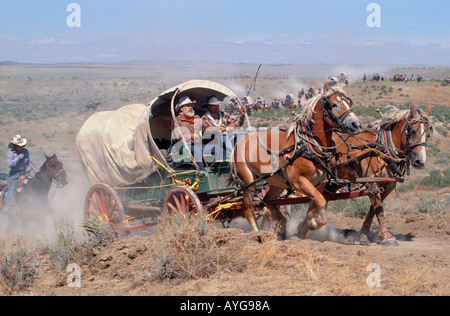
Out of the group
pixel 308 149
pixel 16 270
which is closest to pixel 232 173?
pixel 308 149

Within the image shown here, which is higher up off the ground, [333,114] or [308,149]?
[333,114]

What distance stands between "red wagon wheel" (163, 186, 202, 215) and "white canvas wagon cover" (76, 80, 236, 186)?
23.8 inches

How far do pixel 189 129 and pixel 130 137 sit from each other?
1518 millimetres

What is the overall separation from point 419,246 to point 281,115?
105 ft

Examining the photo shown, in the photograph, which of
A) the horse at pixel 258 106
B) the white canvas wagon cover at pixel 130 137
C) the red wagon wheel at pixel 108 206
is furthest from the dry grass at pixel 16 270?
the horse at pixel 258 106

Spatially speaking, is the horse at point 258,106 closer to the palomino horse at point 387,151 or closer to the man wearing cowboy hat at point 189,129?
the palomino horse at point 387,151

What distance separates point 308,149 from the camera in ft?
26.3

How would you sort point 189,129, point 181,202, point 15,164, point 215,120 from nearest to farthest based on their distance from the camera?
point 181,202
point 189,129
point 215,120
point 15,164

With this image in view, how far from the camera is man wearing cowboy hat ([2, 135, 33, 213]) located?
12141 millimetres

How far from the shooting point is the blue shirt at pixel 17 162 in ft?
40.0

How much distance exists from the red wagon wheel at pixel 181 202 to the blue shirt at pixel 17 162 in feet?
15.9

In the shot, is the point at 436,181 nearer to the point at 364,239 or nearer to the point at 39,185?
the point at 364,239

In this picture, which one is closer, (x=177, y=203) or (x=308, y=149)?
(x=308, y=149)

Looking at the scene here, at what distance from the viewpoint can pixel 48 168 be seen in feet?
39.2
